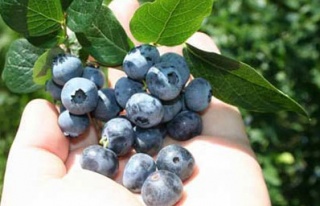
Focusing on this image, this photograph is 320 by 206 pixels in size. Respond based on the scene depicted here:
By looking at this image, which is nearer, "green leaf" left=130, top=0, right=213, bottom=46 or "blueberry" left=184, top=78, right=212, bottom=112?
"green leaf" left=130, top=0, right=213, bottom=46

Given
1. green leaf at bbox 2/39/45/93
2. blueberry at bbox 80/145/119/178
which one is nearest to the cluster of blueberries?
blueberry at bbox 80/145/119/178

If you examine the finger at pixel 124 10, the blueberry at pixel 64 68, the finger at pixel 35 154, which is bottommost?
the finger at pixel 35 154

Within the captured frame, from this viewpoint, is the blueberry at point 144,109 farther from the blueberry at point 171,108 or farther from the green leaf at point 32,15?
the green leaf at point 32,15

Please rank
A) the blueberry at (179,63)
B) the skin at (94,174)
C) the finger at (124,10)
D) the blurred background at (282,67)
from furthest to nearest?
the blurred background at (282,67) → the finger at (124,10) → the blueberry at (179,63) → the skin at (94,174)

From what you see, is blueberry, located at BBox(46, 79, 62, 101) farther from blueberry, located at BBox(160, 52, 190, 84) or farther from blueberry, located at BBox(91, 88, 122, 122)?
blueberry, located at BBox(160, 52, 190, 84)

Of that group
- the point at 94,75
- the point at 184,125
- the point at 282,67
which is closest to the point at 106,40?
the point at 94,75

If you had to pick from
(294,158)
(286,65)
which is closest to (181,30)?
(286,65)

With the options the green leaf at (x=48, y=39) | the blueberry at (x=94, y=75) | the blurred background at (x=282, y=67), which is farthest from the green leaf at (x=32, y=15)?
the blurred background at (x=282, y=67)
